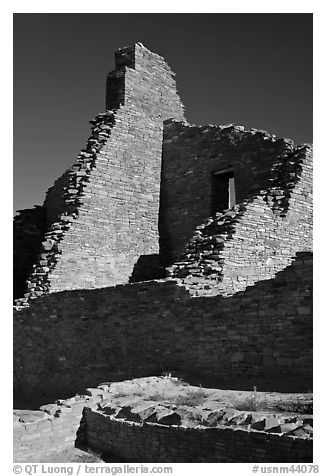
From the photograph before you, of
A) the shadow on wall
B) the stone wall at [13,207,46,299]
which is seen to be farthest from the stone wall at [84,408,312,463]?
the stone wall at [13,207,46,299]

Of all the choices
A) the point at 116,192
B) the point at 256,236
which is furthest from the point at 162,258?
the point at 256,236

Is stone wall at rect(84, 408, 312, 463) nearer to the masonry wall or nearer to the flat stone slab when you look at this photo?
the flat stone slab

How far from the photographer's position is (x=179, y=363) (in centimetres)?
1056

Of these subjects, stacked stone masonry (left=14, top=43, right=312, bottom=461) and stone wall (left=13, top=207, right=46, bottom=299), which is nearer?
stacked stone masonry (left=14, top=43, right=312, bottom=461)

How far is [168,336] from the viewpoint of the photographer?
10875mm

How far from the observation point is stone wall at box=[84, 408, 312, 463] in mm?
5797

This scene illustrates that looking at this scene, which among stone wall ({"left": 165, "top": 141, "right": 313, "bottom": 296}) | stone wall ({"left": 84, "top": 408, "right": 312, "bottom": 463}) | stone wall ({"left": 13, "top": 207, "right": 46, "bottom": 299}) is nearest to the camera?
stone wall ({"left": 84, "top": 408, "right": 312, "bottom": 463})

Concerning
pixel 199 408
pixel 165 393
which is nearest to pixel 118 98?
pixel 165 393

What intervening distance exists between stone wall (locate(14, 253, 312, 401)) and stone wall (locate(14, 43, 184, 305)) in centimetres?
139

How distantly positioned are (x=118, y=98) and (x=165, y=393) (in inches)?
432

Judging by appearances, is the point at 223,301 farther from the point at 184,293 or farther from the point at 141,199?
the point at 141,199

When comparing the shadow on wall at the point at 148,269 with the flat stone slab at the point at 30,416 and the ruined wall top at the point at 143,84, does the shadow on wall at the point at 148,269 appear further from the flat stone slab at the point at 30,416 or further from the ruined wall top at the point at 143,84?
the flat stone slab at the point at 30,416

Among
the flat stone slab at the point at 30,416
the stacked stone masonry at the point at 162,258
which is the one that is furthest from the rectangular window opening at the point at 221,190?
the flat stone slab at the point at 30,416

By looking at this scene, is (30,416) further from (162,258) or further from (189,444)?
(162,258)
